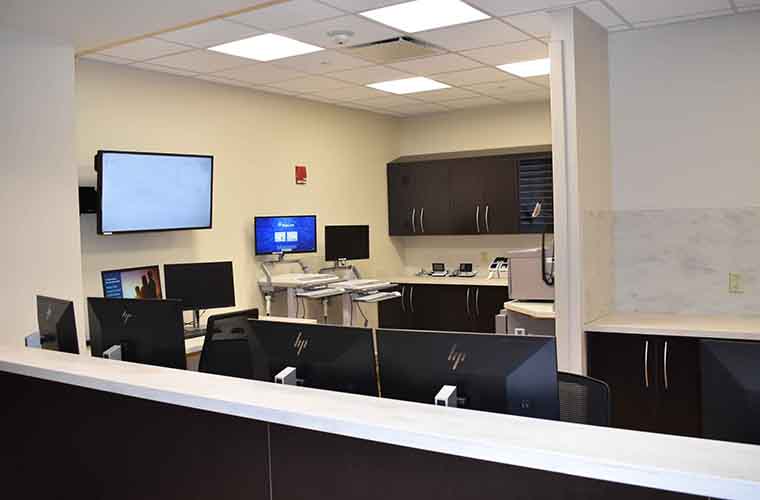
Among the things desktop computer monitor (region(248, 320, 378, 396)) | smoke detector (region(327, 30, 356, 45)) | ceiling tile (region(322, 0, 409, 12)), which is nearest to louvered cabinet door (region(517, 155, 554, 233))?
smoke detector (region(327, 30, 356, 45))

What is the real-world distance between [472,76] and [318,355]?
454 cm

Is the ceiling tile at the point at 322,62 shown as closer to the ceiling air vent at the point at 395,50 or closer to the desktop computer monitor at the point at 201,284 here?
the ceiling air vent at the point at 395,50

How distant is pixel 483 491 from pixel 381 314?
638 centimetres

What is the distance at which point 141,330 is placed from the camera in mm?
2820

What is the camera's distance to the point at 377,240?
815cm

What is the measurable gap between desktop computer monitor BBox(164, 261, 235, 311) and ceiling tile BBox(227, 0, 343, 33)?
1.85 metres

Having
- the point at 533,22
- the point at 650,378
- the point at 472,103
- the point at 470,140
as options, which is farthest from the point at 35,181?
the point at 470,140

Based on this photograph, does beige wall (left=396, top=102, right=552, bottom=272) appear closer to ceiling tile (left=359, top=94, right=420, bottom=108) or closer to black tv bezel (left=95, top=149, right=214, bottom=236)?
ceiling tile (left=359, top=94, right=420, bottom=108)

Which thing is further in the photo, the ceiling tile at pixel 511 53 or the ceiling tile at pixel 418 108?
the ceiling tile at pixel 418 108

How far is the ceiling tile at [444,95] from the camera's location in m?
6.92

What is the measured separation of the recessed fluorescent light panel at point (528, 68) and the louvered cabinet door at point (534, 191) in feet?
4.18

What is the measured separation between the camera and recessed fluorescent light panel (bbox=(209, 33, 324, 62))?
482 cm

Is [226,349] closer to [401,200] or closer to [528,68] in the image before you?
[528,68]

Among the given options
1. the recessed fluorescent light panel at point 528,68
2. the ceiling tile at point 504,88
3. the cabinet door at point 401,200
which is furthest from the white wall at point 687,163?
the cabinet door at point 401,200
